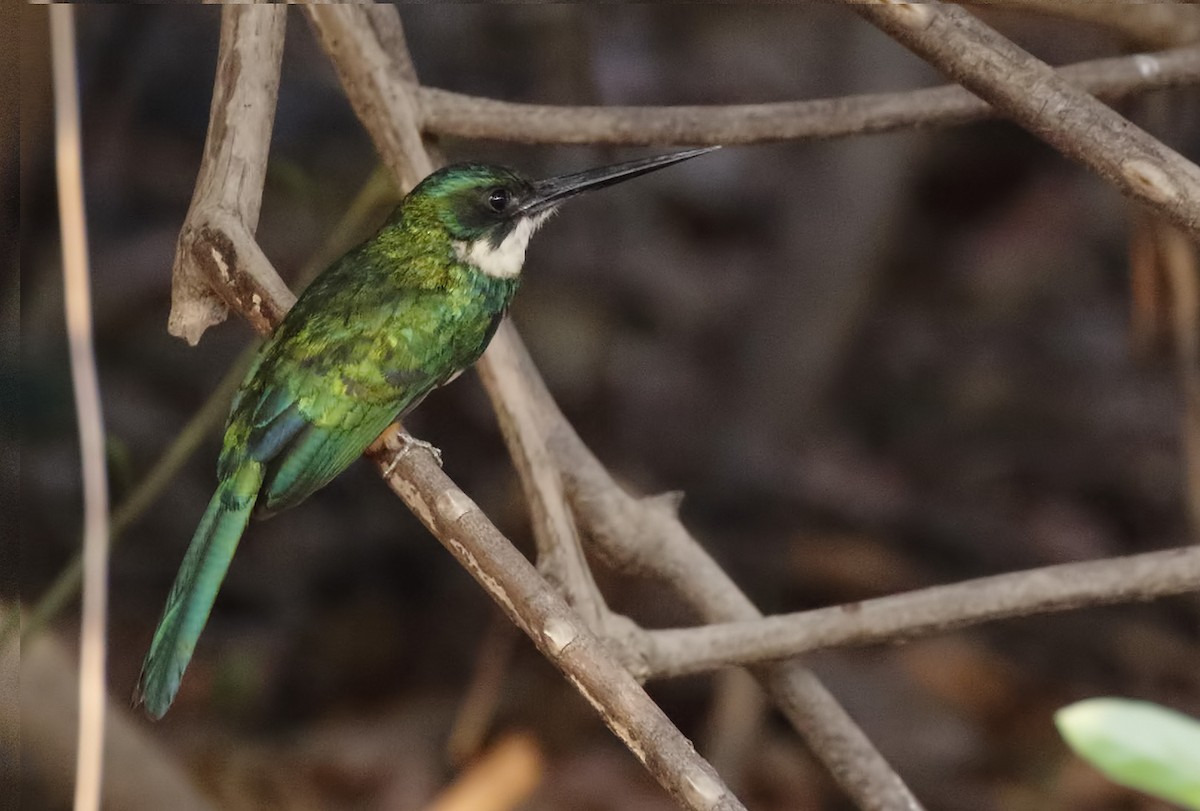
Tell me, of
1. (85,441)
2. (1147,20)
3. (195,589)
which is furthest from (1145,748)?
(1147,20)

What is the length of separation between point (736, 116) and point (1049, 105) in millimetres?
507

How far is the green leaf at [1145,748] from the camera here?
0.42 m

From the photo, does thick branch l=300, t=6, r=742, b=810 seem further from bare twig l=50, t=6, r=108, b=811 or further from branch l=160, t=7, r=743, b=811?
bare twig l=50, t=6, r=108, b=811

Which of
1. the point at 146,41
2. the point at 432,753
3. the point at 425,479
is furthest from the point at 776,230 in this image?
the point at 425,479

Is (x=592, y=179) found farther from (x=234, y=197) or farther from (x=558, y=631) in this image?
(x=558, y=631)

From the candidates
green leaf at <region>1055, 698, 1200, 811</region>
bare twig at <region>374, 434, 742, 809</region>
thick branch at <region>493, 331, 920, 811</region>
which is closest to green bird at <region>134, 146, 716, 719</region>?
thick branch at <region>493, 331, 920, 811</region>

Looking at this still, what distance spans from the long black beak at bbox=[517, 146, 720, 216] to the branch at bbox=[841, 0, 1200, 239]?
325mm

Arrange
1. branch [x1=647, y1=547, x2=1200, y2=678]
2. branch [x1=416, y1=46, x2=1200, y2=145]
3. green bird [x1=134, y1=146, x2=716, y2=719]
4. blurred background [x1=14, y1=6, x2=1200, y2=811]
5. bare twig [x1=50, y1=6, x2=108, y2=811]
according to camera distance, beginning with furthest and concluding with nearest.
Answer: blurred background [x1=14, y1=6, x2=1200, y2=811]
branch [x1=416, y1=46, x2=1200, y2=145]
branch [x1=647, y1=547, x2=1200, y2=678]
green bird [x1=134, y1=146, x2=716, y2=719]
bare twig [x1=50, y1=6, x2=108, y2=811]

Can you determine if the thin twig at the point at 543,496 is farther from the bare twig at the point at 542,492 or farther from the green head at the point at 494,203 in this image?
the green head at the point at 494,203

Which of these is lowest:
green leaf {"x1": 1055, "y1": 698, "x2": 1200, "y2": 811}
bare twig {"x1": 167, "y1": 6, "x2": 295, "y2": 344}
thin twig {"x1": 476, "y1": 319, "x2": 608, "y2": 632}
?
green leaf {"x1": 1055, "y1": 698, "x2": 1200, "y2": 811}

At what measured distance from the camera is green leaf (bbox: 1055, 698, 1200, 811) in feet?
1.38

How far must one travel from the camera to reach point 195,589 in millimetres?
1174

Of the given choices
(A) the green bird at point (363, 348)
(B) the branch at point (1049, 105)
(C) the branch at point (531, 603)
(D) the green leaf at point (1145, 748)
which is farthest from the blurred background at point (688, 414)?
(D) the green leaf at point (1145, 748)

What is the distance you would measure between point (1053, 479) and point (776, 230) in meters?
1.12
